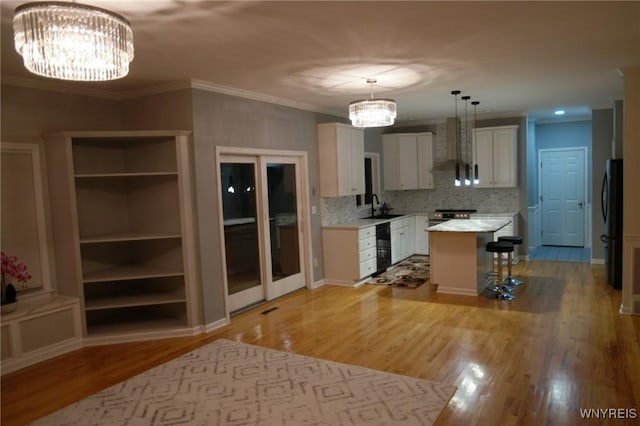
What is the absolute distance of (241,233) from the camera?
539 cm

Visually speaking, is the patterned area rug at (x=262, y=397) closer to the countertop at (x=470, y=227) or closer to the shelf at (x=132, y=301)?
the shelf at (x=132, y=301)

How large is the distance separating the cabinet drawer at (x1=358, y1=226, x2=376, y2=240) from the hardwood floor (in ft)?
2.97

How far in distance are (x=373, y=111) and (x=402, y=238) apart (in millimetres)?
3949

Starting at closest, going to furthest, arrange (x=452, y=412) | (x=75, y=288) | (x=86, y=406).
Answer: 1. (x=452, y=412)
2. (x=86, y=406)
3. (x=75, y=288)

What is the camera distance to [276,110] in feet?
18.7

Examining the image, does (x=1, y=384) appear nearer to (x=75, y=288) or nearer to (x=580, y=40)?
(x=75, y=288)

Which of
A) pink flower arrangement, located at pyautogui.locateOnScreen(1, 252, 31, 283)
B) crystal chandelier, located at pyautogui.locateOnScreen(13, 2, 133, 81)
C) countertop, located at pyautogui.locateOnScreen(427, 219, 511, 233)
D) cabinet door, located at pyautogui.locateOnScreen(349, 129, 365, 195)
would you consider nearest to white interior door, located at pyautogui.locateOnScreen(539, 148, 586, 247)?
countertop, located at pyautogui.locateOnScreen(427, 219, 511, 233)

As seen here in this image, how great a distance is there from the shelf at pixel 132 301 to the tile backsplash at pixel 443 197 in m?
3.46

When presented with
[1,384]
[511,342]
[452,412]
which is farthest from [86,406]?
[511,342]

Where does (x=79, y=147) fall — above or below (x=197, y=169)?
above

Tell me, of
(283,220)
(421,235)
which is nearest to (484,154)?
(421,235)

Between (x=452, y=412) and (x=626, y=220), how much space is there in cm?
329

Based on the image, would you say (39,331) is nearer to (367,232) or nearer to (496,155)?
(367,232)

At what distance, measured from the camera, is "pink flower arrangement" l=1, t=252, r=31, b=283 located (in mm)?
3902
